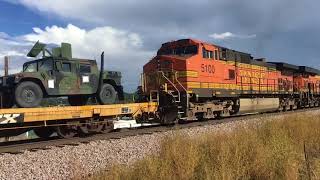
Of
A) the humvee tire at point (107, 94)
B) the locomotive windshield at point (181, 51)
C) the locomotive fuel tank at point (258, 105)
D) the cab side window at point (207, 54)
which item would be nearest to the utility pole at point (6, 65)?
the humvee tire at point (107, 94)

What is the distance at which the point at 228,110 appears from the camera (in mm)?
21938

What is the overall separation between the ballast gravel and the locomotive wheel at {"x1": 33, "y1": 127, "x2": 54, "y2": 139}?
7.88ft

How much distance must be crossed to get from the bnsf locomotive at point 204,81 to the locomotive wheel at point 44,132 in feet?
16.2

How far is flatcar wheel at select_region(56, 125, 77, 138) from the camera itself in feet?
45.5

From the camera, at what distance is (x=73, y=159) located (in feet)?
31.2

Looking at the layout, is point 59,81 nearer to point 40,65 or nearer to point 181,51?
point 40,65

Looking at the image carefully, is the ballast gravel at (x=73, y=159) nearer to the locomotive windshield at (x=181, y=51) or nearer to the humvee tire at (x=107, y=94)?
the humvee tire at (x=107, y=94)

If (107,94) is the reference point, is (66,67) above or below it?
above

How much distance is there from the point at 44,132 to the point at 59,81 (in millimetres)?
1859

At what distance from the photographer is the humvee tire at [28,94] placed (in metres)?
12.8

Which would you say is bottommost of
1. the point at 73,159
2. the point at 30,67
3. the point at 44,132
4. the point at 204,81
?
the point at 73,159

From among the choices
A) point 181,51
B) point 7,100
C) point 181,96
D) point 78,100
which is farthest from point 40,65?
point 181,51

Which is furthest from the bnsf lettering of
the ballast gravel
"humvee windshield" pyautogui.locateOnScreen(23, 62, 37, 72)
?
"humvee windshield" pyautogui.locateOnScreen(23, 62, 37, 72)

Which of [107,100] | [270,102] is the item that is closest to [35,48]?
[107,100]
